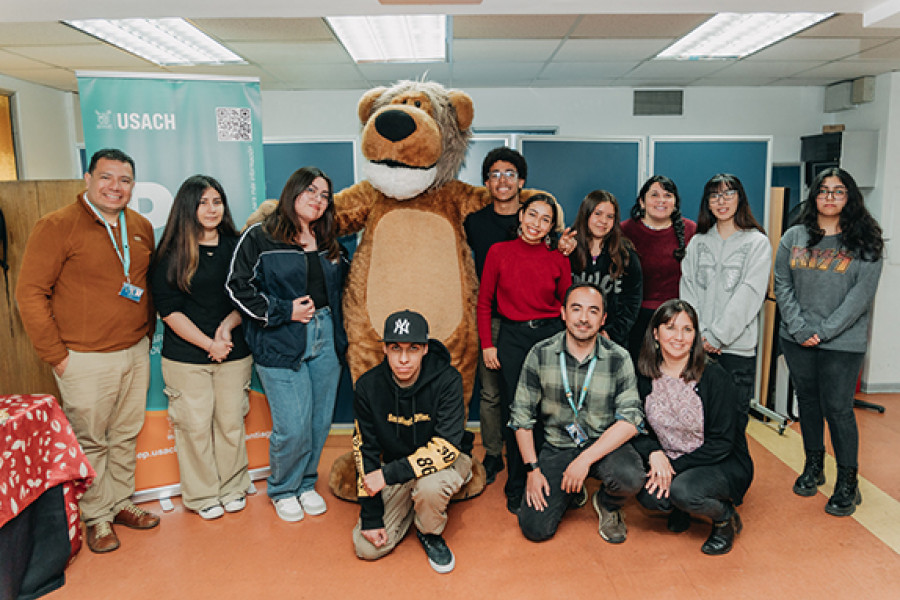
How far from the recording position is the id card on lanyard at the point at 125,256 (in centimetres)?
238

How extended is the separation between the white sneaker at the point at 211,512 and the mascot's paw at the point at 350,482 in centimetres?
50

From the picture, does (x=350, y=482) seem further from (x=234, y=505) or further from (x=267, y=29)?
(x=267, y=29)

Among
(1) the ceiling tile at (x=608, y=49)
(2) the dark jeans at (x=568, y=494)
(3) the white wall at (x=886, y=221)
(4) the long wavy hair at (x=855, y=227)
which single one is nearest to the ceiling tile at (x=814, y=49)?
(3) the white wall at (x=886, y=221)

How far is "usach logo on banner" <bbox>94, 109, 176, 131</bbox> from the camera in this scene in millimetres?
2709

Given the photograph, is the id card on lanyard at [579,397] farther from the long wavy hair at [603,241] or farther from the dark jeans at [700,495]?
the long wavy hair at [603,241]

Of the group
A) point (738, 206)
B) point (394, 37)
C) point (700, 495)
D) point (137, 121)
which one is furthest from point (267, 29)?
point (700, 495)

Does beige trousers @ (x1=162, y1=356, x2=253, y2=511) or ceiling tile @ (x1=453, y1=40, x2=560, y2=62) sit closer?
beige trousers @ (x1=162, y1=356, x2=253, y2=511)

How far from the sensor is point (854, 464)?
2.69 m

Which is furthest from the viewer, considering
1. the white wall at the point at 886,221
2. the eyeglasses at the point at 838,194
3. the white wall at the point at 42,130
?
the white wall at the point at 42,130

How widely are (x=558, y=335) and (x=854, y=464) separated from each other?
1453mm

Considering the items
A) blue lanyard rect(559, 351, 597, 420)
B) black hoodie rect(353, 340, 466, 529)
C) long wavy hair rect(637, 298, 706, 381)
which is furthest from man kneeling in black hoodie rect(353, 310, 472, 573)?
long wavy hair rect(637, 298, 706, 381)

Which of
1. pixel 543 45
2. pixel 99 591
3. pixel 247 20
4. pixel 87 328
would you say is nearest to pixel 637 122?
pixel 543 45

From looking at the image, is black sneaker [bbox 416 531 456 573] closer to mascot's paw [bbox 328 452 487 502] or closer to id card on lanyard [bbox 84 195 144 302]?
mascot's paw [bbox 328 452 487 502]

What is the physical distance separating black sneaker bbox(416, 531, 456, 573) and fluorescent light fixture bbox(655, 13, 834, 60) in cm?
374
